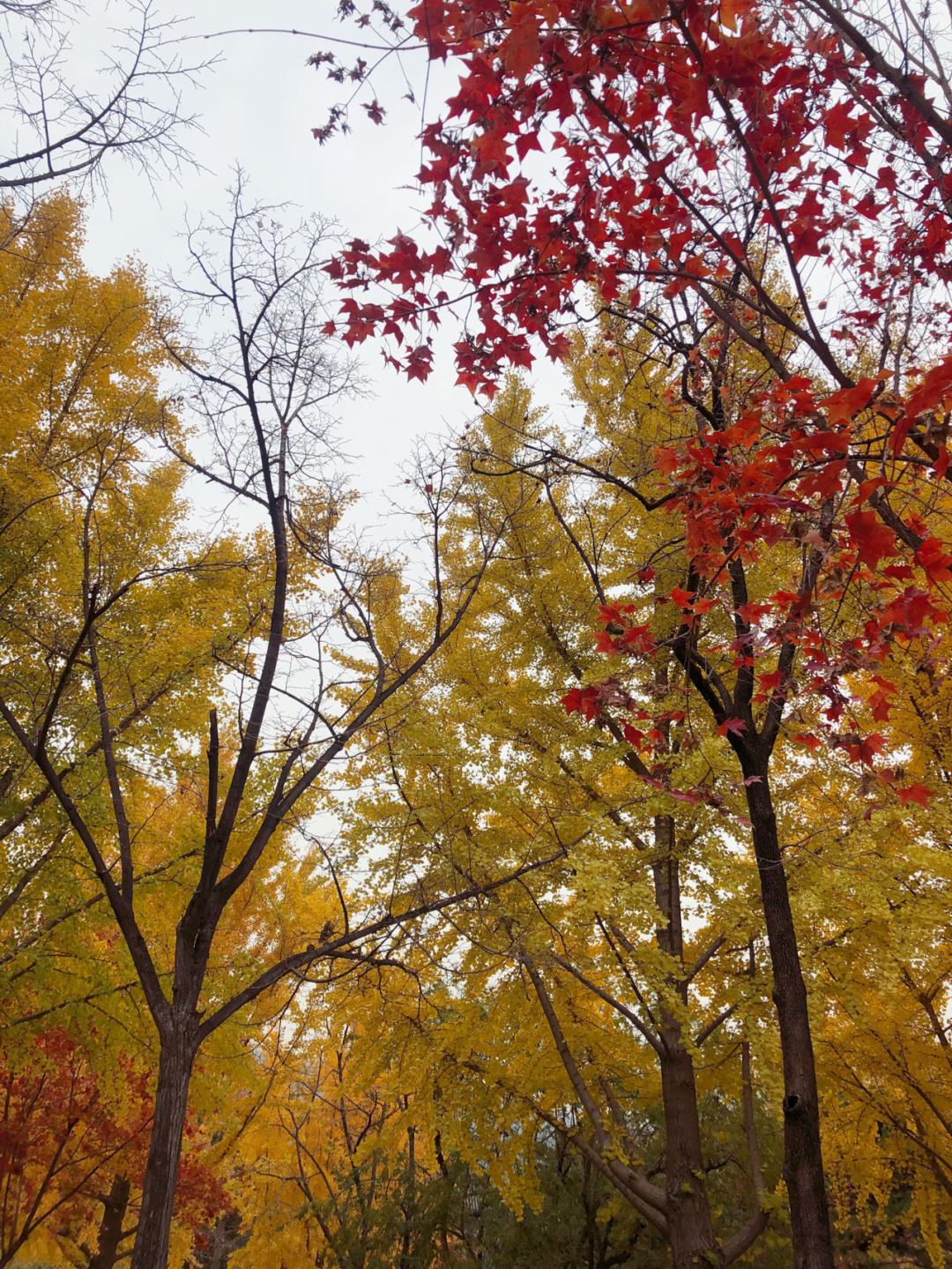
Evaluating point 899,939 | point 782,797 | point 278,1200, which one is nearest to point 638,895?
point 899,939

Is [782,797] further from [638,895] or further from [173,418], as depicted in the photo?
[173,418]

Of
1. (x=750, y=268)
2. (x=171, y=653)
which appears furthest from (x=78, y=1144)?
(x=750, y=268)

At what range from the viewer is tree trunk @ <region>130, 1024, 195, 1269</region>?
254 centimetres

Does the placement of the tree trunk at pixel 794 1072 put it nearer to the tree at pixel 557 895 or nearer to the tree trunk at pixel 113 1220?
the tree at pixel 557 895

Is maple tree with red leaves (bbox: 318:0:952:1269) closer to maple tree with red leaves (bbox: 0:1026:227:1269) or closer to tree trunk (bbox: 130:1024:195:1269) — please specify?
tree trunk (bbox: 130:1024:195:1269)

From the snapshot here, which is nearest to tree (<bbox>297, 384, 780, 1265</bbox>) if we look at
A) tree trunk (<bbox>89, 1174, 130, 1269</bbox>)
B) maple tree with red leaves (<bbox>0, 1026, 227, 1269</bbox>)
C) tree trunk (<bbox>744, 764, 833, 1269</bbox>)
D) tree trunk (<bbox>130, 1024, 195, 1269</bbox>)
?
tree trunk (<bbox>744, 764, 833, 1269</bbox>)

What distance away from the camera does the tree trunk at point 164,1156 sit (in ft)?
8.35

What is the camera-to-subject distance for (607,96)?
2502 millimetres

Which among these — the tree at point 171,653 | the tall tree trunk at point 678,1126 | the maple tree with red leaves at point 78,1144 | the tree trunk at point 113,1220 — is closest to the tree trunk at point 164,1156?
the tree at point 171,653

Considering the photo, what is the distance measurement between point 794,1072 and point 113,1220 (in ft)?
32.9

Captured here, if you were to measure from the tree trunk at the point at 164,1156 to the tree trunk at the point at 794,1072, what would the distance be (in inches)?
93.2

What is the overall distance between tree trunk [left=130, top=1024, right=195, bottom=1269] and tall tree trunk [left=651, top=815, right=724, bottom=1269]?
3.29 metres

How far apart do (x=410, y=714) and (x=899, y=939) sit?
12.3 ft

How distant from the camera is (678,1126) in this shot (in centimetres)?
575
